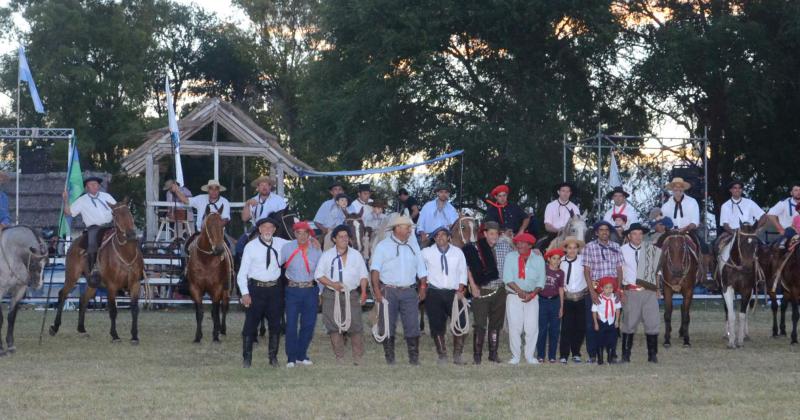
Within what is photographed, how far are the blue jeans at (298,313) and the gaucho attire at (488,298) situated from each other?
2.24 metres

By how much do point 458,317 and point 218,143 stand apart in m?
17.0

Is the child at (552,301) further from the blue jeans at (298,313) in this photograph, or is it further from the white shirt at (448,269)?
the blue jeans at (298,313)

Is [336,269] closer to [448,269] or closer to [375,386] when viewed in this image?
[448,269]

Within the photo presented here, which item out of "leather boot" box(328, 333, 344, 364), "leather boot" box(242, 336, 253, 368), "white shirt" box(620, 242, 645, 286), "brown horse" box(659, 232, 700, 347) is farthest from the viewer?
"brown horse" box(659, 232, 700, 347)

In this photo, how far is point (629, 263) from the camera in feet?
55.2

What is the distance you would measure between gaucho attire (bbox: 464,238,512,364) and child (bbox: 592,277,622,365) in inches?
50.2

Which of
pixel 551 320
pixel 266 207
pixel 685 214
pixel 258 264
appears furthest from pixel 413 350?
pixel 685 214

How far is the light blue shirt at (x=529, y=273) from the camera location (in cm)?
1650

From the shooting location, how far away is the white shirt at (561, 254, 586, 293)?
16.8 meters

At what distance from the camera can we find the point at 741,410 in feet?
37.7

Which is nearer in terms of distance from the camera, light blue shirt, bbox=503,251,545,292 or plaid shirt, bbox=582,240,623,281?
plaid shirt, bbox=582,240,623,281

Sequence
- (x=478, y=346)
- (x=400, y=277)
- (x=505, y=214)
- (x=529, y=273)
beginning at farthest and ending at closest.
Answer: (x=505, y=214) < (x=529, y=273) < (x=478, y=346) < (x=400, y=277)

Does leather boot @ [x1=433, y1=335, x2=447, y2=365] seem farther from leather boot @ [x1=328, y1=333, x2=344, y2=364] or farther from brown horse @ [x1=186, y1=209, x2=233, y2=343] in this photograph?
brown horse @ [x1=186, y1=209, x2=233, y2=343]

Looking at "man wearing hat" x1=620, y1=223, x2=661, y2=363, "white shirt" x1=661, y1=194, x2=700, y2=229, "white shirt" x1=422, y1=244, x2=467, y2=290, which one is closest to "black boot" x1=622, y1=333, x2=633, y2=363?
"man wearing hat" x1=620, y1=223, x2=661, y2=363
